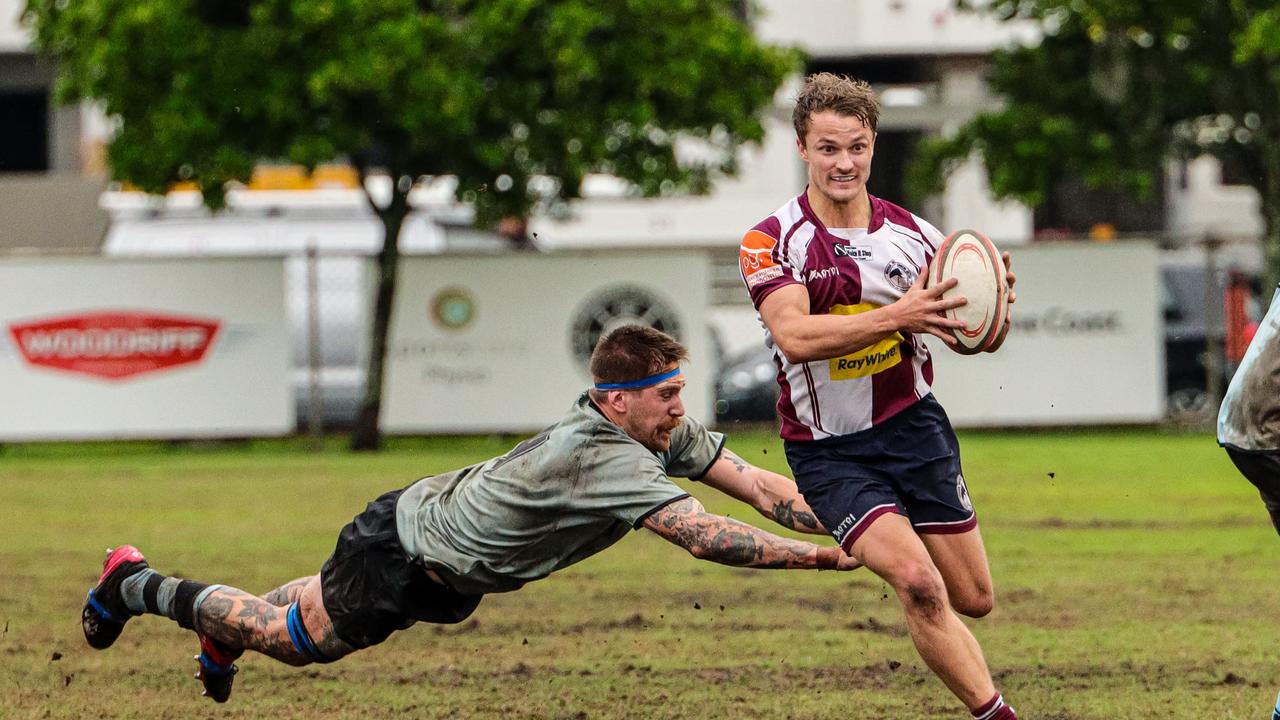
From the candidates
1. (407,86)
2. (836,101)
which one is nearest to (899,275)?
(836,101)

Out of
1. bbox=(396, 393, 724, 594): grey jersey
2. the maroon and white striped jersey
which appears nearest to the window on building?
bbox=(396, 393, 724, 594): grey jersey

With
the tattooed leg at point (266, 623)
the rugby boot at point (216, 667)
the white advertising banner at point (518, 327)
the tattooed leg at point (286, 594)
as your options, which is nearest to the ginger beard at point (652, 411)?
the tattooed leg at point (266, 623)

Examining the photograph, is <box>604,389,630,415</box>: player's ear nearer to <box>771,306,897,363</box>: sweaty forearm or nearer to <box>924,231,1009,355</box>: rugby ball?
<box>771,306,897,363</box>: sweaty forearm

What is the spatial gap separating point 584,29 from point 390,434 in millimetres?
5125

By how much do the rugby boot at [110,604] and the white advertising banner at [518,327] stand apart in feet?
46.0

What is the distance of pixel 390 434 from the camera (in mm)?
21984

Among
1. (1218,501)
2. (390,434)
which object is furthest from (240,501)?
(1218,501)

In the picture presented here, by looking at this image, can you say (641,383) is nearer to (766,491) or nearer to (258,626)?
(766,491)

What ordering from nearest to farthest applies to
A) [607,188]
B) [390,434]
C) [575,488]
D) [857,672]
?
[575,488] < [857,672] < [390,434] < [607,188]

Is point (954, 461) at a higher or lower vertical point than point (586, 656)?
higher

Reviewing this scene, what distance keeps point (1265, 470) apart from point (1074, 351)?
16434mm

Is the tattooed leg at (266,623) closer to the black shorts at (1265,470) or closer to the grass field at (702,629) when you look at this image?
the grass field at (702,629)

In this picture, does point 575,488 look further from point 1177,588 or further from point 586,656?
point 1177,588

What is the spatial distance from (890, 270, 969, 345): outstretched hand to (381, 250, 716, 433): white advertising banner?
1569 centimetres
